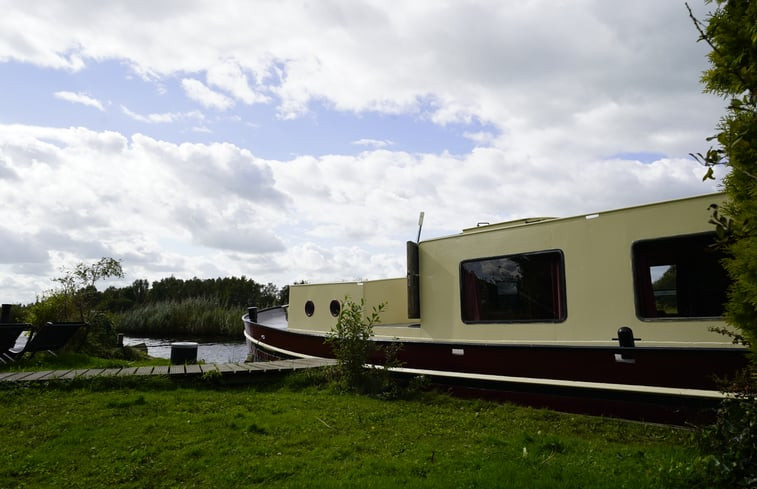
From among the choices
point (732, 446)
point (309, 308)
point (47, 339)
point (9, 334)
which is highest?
point (309, 308)

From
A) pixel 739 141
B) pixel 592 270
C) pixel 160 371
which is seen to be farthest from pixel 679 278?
pixel 160 371

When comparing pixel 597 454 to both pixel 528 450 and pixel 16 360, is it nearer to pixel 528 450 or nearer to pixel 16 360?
pixel 528 450

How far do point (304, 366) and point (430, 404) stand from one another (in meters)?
2.28

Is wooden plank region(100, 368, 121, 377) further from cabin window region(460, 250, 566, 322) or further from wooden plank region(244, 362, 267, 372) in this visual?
cabin window region(460, 250, 566, 322)

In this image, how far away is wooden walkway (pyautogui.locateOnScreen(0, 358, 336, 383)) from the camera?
6652 millimetres

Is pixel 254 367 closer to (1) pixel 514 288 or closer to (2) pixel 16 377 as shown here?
(2) pixel 16 377

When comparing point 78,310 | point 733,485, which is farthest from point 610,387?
point 78,310

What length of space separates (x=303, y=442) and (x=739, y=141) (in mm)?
4184

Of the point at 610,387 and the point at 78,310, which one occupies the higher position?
the point at 78,310

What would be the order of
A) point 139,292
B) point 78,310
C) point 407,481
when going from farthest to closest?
point 139,292 → point 78,310 → point 407,481

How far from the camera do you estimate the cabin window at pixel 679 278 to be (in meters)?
5.37

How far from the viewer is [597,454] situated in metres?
4.40

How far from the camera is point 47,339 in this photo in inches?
348

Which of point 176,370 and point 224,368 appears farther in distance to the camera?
point 224,368
